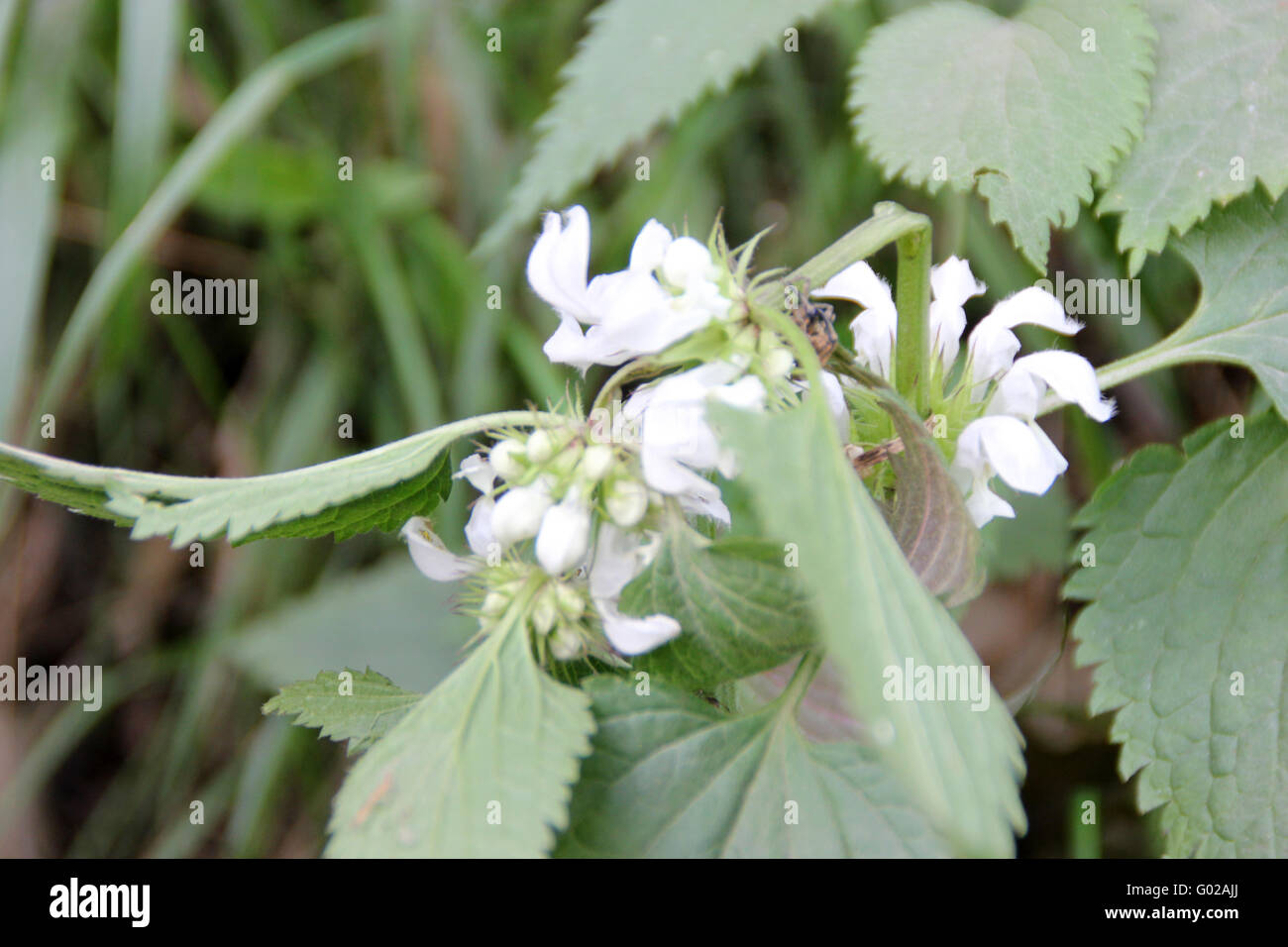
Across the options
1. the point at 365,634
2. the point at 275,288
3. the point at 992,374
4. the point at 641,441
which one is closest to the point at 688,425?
the point at 641,441

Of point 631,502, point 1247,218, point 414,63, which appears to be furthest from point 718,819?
point 414,63

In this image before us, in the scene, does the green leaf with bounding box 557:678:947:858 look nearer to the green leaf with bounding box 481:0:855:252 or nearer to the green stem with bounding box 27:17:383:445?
the green leaf with bounding box 481:0:855:252

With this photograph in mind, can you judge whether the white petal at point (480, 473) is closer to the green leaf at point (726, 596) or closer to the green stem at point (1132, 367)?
the green leaf at point (726, 596)

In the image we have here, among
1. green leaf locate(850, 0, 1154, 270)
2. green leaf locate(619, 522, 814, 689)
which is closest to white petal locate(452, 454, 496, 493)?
green leaf locate(619, 522, 814, 689)

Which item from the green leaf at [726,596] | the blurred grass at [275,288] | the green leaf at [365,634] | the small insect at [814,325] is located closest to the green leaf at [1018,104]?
the small insect at [814,325]

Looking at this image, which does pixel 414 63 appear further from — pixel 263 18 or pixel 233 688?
pixel 233 688

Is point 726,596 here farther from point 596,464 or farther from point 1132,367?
point 1132,367
